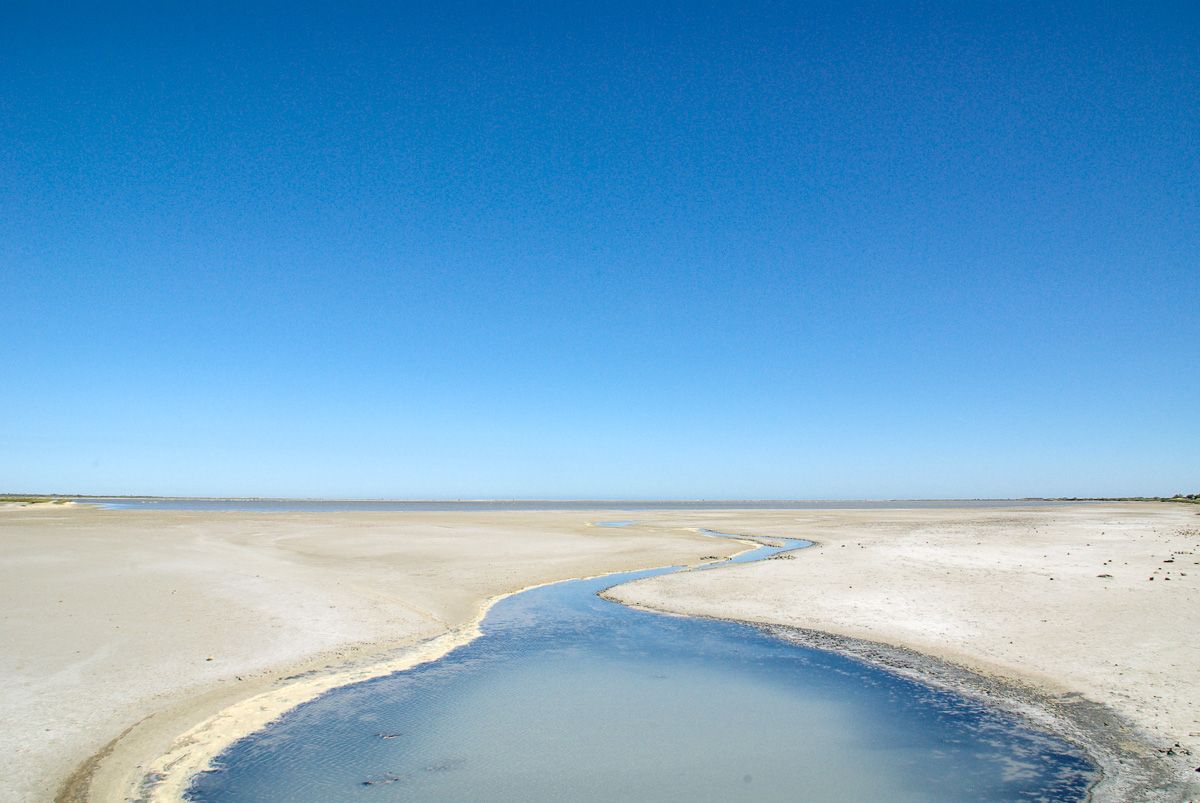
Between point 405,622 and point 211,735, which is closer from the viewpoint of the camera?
point 211,735

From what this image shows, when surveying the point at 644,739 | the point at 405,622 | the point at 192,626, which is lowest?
the point at 644,739

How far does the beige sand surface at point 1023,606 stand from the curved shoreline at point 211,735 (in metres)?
8.03

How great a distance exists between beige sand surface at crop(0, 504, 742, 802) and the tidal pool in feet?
4.24

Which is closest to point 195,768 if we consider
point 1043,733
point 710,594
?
point 1043,733

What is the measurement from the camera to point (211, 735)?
8477 mm

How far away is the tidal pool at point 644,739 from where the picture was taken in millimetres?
7168

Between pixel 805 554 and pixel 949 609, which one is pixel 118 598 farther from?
pixel 805 554

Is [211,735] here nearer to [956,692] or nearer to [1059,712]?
[956,692]

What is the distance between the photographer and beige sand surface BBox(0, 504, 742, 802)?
828cm

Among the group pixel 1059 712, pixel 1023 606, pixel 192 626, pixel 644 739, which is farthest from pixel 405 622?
pixel 1023 606

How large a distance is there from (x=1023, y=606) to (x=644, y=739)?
1195 centimetres

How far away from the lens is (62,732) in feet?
26.6

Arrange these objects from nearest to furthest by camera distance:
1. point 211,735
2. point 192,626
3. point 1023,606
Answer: point 211,735
point 192,626
point 1023,606

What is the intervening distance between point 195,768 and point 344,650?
520 centimetres
